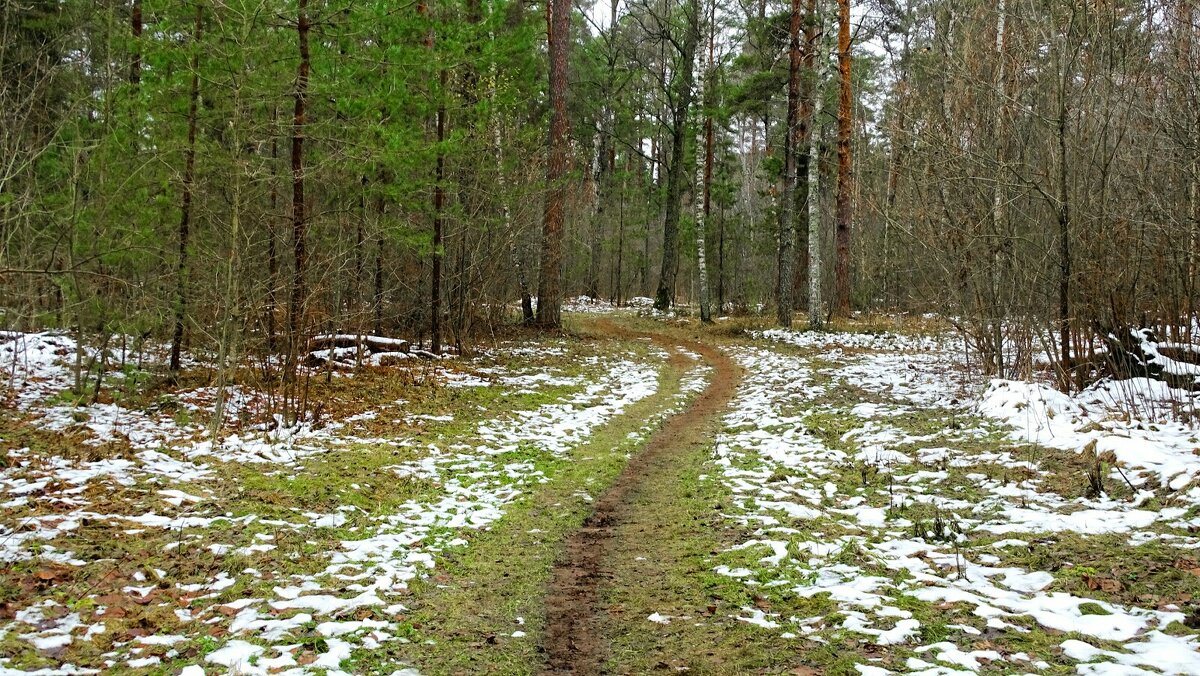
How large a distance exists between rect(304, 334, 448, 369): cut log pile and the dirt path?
614 cm

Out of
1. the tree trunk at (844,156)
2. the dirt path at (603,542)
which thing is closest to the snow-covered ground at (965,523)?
the dirt path at (603,542)

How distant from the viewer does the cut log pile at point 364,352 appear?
12539 millimetres

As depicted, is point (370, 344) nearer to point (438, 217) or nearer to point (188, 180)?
point (438, 217)

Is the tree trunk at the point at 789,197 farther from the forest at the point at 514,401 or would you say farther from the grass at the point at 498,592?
the grass at the point at 498,592

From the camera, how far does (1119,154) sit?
27.8 ft

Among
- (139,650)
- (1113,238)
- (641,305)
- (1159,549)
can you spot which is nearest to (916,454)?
(1159,549)

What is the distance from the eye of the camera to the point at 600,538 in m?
5.73

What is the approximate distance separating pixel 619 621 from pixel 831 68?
18152 millimetres

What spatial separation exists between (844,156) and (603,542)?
Answer: 725 inches

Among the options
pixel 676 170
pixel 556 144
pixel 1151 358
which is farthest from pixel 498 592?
pixel 676 170

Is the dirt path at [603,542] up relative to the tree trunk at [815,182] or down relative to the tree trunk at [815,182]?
down

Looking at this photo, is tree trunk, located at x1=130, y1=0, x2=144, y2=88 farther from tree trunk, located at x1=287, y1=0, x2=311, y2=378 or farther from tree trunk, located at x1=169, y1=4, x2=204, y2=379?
tree trunk, located at x1=287, y1=0, x2=311, y2=378

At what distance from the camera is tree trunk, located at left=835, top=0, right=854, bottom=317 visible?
1969cm

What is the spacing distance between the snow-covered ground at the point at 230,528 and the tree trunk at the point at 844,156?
14299 millimetres
